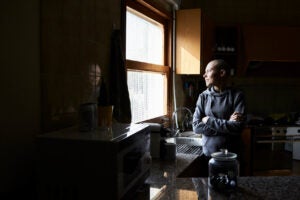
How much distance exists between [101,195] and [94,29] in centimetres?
109

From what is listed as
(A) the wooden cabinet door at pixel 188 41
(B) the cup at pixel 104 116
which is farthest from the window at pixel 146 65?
(B) the cup at pixel 104 116

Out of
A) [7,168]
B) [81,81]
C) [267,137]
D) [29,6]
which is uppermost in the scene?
[29,6]

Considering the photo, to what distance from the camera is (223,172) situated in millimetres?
1479

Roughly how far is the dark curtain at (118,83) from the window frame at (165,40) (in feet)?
0.80

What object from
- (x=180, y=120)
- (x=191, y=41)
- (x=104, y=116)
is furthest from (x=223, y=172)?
(x=180, y=120)

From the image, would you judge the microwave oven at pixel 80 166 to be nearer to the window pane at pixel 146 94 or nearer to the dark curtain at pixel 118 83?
the dark curtain at pixel 118 83

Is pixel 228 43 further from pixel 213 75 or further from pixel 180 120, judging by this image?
pixel 213 75

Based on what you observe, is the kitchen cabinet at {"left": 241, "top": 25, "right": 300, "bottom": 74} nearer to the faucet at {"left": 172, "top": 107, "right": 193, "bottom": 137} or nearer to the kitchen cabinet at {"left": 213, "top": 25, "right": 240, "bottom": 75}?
the kitchen cabinet at {"left": 213, "top": 25, "right": 240, "bottom": 75}

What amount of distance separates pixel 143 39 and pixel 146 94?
1.70 ft

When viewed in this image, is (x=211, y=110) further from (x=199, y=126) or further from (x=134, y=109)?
(x=134, y=109)

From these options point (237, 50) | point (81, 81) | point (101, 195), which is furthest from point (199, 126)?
point (237, 50)

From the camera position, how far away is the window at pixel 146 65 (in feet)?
8.98

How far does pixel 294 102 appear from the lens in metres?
4.54

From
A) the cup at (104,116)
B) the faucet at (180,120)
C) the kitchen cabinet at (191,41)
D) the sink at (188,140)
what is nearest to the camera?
the cup at (104,116)
